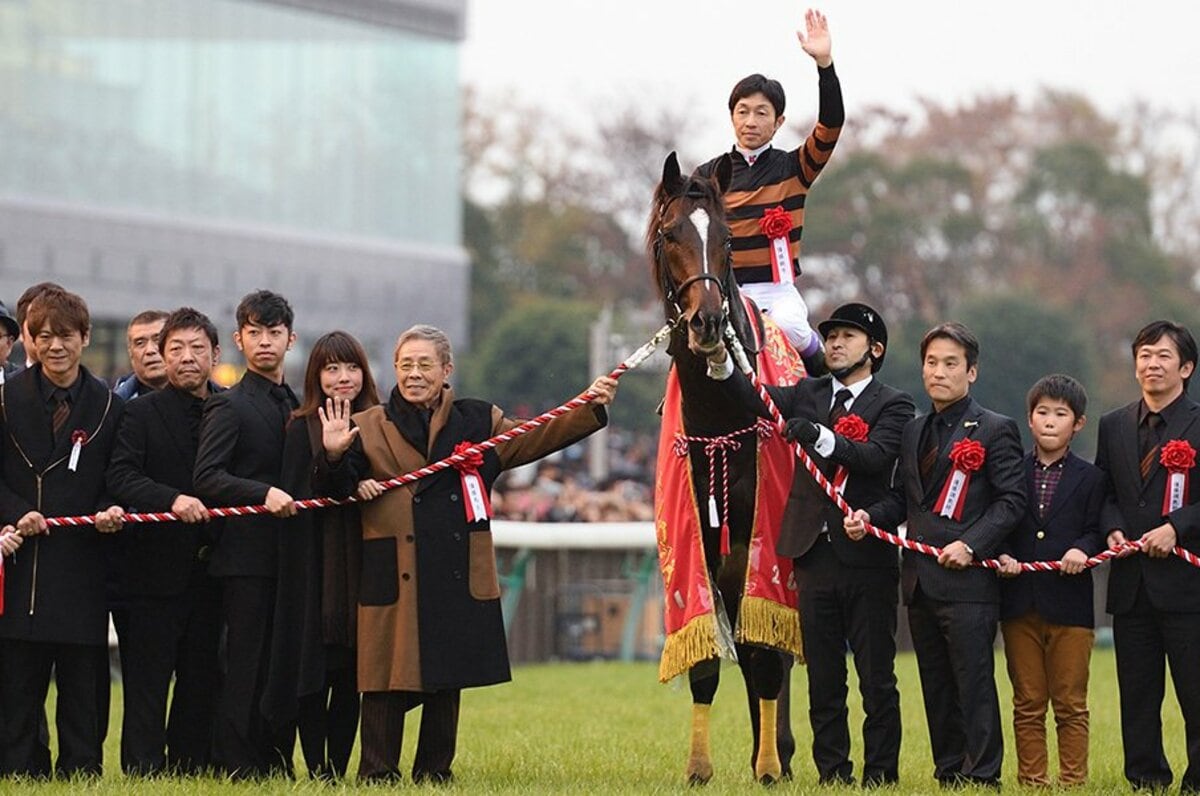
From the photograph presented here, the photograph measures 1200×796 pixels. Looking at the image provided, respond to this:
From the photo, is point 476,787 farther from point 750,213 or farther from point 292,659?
point 750,213

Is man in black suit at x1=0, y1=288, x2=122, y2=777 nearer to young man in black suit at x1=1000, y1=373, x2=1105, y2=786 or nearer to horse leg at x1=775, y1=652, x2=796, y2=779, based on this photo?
horse leg at x1=775, y1=652, x2=796, y2=779

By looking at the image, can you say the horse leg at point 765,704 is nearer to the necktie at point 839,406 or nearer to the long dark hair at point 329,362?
the necktie at point 839,406

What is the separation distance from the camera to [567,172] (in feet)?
195

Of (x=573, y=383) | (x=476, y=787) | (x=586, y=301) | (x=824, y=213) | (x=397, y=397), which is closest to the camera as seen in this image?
(x=476, y=787)

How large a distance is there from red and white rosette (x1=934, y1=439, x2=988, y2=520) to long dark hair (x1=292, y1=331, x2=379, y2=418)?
8.37 feet

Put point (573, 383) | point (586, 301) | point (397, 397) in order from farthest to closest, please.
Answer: point (586, 301), point (573, 383), point (397, 397)

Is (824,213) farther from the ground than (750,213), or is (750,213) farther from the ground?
(824,213)

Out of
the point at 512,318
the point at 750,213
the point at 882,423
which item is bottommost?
the point at 882,423

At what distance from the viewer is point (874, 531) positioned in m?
8.58

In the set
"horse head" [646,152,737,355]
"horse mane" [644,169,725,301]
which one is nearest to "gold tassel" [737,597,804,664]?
"horse head" [646,152,737,355]

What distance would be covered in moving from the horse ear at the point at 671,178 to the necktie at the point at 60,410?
281 cm

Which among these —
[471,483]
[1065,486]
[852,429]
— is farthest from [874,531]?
[471,483]

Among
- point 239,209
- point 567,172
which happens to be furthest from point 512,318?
point 567,172

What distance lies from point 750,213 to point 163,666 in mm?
3347
